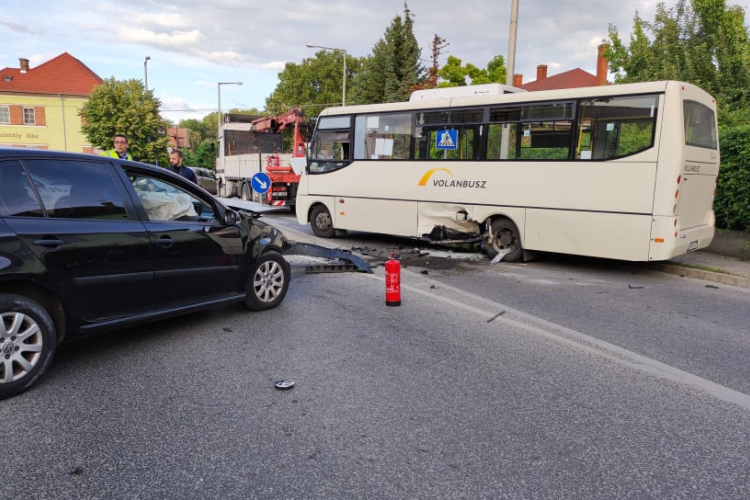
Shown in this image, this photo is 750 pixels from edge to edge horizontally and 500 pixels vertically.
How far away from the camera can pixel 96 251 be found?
4.38m

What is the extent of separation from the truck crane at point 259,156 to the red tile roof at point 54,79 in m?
32.2

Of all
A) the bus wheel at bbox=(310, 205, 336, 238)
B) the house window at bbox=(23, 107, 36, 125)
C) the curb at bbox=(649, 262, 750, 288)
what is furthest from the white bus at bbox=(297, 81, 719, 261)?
the house window at bbox=(23, 107, 36, 125)

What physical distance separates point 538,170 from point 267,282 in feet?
17.3

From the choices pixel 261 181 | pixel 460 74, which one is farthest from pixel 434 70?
pixel 261 181

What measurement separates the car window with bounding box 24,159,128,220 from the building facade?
2029 inches

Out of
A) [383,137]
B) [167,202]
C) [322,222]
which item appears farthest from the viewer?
[322,222]

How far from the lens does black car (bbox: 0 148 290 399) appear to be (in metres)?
3.94

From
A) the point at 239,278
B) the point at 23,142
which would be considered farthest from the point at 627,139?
the point at 23,142

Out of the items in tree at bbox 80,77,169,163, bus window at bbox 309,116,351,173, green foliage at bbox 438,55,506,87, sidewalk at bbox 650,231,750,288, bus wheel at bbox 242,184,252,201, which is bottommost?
sidewalk at bbox 650,231,750,288

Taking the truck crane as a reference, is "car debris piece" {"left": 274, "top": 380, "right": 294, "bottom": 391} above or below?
below

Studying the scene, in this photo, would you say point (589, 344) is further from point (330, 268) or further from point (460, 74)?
point (460, 74)

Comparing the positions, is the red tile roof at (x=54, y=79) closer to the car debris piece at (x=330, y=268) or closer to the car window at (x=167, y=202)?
the car debris piece at (x=330, y=268)

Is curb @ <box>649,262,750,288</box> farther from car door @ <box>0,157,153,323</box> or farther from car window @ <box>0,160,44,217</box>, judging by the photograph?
car window @ <box>0,160,44,217</box>

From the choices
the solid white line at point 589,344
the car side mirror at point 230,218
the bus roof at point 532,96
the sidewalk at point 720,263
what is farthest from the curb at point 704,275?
the car side mirror at point 230,218
